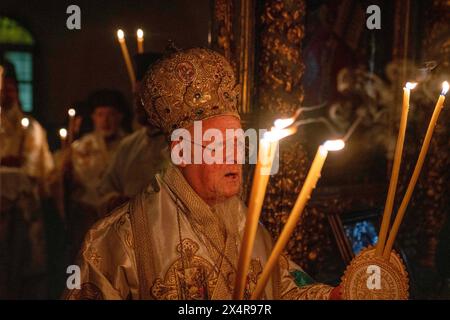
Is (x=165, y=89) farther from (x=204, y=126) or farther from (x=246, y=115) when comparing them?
(x=246, y=115)

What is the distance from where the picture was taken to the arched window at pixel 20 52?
372cm

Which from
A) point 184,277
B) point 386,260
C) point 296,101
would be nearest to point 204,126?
point 184,277

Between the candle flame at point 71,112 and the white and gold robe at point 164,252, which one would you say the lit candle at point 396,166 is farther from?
the candle flame at point 71,112

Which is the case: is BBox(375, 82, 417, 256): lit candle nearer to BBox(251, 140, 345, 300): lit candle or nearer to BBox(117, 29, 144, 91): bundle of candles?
BBox(251, 140, 345, 300): lit candle

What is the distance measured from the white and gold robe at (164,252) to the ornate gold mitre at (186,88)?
19 centimetres

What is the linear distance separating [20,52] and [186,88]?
6.93 ft

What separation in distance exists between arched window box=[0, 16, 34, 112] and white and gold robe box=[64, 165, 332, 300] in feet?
6.55

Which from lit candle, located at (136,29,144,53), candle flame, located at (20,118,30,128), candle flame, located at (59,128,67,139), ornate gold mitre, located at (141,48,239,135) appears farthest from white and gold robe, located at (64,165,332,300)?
candle flame, located at (20,118,30,128)

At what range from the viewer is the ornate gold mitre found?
197 centimetres

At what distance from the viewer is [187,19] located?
2.82 m

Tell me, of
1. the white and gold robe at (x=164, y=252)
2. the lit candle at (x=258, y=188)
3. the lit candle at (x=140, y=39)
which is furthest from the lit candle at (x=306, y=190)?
the lit candle at (x=140, y=39)

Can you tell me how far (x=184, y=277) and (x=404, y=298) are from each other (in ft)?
2.17

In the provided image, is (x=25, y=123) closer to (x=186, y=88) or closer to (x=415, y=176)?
(x=186, y=88)

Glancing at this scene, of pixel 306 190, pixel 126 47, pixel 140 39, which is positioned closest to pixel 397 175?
pixel 306 190
